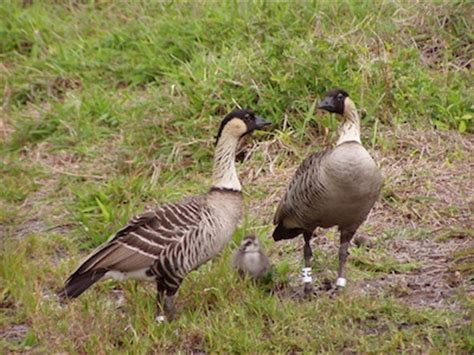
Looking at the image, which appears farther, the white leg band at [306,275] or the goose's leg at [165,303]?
the white leg band at [306,275]

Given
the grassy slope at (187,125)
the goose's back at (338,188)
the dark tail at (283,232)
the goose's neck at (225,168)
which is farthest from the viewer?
the dark tail at (283,232)

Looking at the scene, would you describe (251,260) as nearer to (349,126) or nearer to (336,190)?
(336,190)

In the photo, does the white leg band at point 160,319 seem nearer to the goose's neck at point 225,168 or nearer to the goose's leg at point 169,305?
the goose's leg at point 169,305

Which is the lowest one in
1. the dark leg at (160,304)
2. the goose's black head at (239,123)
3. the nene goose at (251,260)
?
the dark leg at (160,304)

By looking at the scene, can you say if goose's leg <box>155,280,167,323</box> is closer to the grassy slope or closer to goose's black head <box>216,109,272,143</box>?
the grassy slope

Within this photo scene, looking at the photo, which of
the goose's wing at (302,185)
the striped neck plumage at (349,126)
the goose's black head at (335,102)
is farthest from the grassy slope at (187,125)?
the goose's black head at (335,102)

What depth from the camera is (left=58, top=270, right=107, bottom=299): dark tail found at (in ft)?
20.6

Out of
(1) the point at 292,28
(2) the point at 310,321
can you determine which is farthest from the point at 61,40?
(2) the point at 310,321

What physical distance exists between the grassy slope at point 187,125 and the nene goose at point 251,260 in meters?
0.12

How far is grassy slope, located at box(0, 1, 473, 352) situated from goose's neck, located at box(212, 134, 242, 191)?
55 centimetres

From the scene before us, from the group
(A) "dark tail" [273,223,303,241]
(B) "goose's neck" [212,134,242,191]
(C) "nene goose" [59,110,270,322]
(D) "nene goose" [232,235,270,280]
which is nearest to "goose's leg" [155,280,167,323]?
(C) "nene goose" [59,110,270,322]

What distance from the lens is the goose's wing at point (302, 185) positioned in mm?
6582

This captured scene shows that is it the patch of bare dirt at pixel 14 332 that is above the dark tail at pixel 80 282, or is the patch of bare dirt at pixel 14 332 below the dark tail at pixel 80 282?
below

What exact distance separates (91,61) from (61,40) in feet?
2.68
